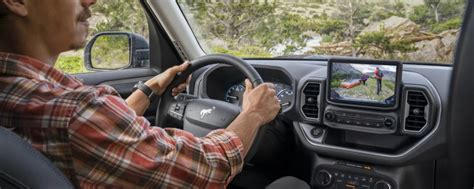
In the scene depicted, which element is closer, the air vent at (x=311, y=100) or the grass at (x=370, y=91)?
the grass at (x=370, y=91)

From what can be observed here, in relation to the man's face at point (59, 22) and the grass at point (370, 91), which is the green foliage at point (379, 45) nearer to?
the grass at point (370, 91)

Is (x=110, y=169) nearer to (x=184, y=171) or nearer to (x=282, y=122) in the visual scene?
(x=184, y=171)

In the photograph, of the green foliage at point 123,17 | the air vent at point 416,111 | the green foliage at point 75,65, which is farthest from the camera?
the green foliage at point 123,17

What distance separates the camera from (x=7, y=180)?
0.91m

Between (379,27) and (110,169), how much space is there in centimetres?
203

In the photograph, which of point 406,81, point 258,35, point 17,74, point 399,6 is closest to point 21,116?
point 17,74

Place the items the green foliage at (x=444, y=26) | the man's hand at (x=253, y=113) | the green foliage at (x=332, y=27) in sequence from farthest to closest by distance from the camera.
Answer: the green foliage at (x=332, y=27), the green foliage at (x=444, y=26), the man's hand at (x=253, y=113)

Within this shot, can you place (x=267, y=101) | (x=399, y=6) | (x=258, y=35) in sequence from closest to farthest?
(x=267, y=101)
(x=399, y=6)
(x=258, y=35)

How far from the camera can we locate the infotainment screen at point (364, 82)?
2.06m

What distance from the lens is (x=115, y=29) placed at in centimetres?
330

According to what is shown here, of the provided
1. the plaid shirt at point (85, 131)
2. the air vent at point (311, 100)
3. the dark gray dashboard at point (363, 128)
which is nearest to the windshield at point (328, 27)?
the dark gray dashboard at point (363, 128)

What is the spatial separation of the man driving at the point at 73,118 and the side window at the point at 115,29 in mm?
1770

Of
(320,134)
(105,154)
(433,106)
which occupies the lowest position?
(320,134)

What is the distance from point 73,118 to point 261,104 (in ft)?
2.26
